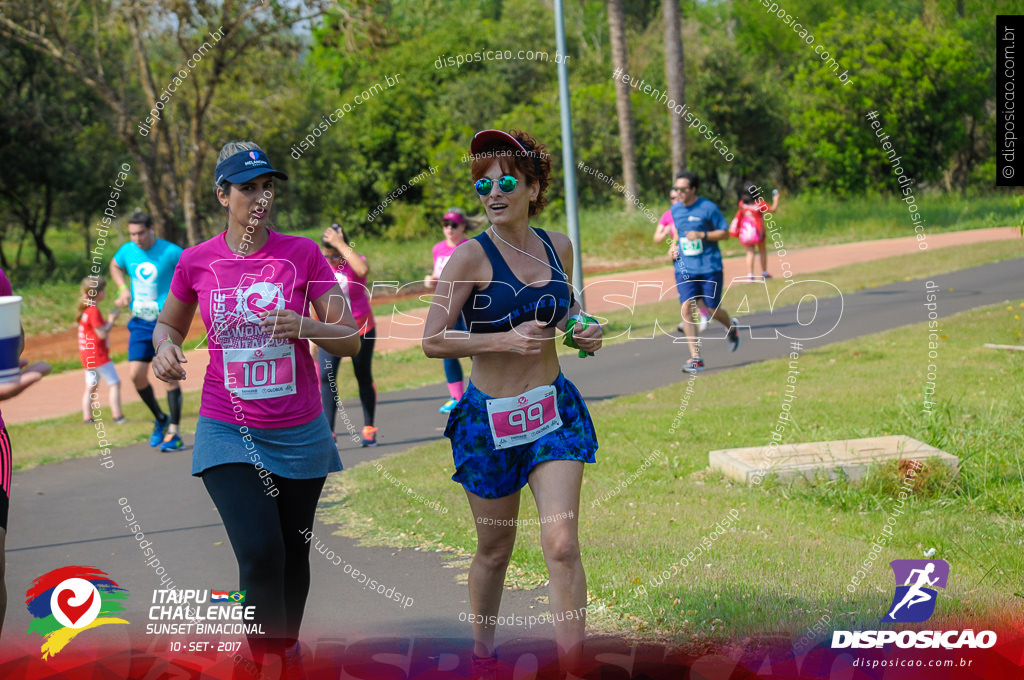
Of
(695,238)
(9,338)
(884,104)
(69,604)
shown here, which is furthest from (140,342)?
(884,104)

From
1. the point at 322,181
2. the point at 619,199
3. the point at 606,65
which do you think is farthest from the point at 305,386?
the point at 606,65

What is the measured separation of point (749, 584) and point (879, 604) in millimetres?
591

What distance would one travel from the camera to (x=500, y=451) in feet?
12.5

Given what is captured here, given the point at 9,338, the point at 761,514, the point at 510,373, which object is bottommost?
the point at 761,514

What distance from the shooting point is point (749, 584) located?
477cm

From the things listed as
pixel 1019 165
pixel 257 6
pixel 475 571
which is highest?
pixel 257 6

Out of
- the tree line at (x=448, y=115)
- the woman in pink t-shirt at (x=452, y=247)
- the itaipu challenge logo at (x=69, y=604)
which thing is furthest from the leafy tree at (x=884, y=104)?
the itaipu challenge logo at (x=69, y=604)

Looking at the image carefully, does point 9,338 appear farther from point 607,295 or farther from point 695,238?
point 607,295

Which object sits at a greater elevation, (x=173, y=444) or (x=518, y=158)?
(x=518, y=158)

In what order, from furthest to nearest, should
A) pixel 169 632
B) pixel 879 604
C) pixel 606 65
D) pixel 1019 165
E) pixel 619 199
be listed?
pixel 606 65 → pixel 619 199 → pixel 1019 165 → pixel 169 632 → pixel 879 604

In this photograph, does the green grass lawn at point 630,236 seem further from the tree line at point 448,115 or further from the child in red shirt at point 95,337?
the child in red shirt at point 95,337

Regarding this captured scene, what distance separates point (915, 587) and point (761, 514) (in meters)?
1.43

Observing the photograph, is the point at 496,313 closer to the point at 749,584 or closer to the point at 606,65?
the point at 749,584

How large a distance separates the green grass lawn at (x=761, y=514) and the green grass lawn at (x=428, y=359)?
1.05m
